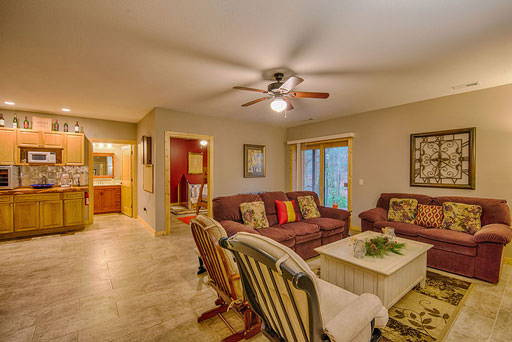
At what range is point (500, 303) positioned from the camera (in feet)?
7.77

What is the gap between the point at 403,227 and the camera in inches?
139

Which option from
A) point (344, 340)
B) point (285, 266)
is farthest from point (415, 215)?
point (285, 266)

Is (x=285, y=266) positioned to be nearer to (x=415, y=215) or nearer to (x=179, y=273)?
(x=179, y=273)

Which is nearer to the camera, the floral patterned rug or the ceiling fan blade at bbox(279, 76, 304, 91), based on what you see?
the floral patterned rug

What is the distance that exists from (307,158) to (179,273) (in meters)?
4.26

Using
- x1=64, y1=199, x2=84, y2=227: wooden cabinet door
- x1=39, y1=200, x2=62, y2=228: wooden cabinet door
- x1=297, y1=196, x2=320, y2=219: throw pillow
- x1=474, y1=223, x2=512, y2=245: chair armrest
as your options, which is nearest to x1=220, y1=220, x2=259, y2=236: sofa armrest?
x1=297, y1=196, x2=320, y2=219: throw pillow

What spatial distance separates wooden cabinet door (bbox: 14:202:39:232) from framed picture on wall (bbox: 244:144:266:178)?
14.1ft

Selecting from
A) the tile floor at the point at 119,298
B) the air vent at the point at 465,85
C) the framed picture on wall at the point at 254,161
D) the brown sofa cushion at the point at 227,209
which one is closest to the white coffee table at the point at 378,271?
the tile floor at the point at 119,298

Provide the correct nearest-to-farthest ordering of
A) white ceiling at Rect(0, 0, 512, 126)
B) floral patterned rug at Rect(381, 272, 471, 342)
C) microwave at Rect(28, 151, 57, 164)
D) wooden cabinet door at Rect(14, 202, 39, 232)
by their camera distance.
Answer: white ceiling at Rect(0, 0, 512, 126)
floral patterned rug at Rect(381, 272, 471, 342)
wooden cabinet door at Rect(14, 202, 39, 232)
microwave at Rect(28, 151, 57, 164)

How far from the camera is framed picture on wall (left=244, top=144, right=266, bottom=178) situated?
5.84 meters

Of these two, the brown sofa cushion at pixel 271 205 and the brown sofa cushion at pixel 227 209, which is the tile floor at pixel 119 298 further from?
the brown sofa cushion at pixel 271 205

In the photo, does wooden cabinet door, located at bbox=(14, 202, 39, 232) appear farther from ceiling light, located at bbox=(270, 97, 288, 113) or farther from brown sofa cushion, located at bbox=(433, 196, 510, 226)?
brown sofa cushion, located at bbox=(433, 196, 510, 226)

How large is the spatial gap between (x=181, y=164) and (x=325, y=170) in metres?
4.79

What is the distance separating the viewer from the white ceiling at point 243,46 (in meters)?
1.79
